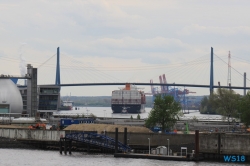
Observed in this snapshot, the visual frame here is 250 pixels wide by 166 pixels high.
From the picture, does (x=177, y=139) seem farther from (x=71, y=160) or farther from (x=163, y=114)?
(x=163, y=114)

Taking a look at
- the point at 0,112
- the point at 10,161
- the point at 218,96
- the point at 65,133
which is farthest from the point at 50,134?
the point at 218,96

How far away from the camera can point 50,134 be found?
80875 millimetres

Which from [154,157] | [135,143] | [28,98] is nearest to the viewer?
[154,157]

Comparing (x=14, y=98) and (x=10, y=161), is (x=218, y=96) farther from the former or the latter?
(x=10, y=161)

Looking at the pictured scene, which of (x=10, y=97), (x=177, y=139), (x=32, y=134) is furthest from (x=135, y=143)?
(x=10, y=97)

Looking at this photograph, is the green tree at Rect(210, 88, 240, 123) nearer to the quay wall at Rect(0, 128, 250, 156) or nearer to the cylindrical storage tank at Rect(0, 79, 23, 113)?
the cylindrical storage tank at Rect(0, 79, 23, 113)

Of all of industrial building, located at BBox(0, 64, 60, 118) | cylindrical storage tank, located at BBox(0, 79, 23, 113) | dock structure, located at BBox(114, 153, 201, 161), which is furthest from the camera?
industrial building, located at BBox(0, 64, 60, 118)

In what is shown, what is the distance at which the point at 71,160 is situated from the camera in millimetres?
66312

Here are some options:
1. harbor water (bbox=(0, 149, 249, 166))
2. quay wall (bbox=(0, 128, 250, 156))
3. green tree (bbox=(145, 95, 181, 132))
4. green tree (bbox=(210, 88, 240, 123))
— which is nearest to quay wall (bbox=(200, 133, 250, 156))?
quay wall (bbox=(0, 128, 250, 156))

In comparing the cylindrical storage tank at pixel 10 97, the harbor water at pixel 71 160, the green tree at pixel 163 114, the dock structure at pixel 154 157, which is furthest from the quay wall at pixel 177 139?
the cylindrical storage tank at pixel 10 97

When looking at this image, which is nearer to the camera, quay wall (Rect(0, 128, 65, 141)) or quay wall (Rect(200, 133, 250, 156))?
quay wall (Rect(200, 133, 250, 156))

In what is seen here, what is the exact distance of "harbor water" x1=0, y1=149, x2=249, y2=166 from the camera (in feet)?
206

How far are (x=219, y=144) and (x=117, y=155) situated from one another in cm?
980

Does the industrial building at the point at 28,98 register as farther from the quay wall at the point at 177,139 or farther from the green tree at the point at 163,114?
the quay wall at the point at 177,139
